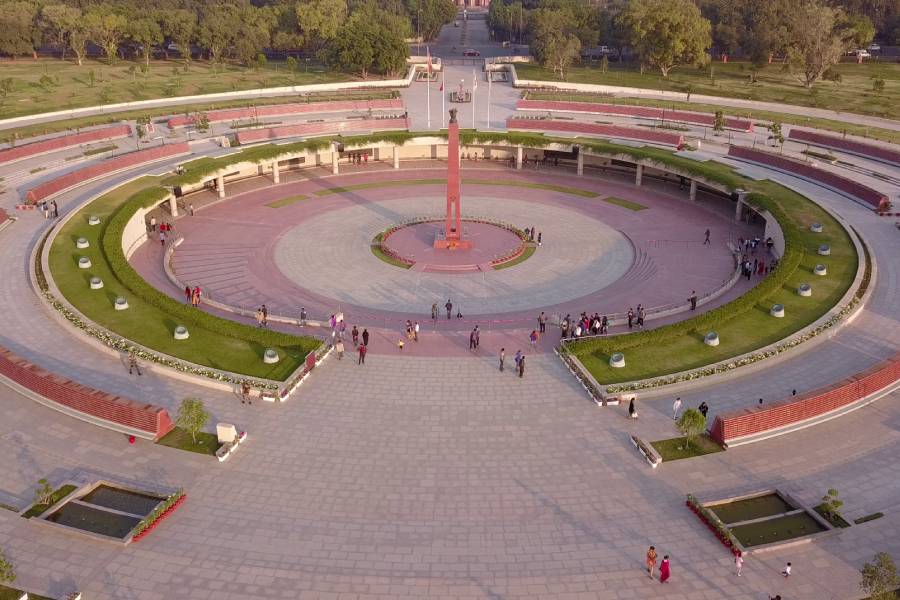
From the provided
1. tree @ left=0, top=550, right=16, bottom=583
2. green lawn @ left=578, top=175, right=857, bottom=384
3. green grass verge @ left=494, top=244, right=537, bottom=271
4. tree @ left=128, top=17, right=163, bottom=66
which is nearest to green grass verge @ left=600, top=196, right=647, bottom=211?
green grass verge @ left=494, top=244, right=537, bottom=271

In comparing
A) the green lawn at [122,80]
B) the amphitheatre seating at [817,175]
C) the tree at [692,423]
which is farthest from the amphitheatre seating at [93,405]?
the green lawn at [122,80]

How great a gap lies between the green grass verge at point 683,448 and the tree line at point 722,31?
84.1 m

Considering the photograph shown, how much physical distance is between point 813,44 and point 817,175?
44.6m

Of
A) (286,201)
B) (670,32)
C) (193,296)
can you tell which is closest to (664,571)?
(193,296)

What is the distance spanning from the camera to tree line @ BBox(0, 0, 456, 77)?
107 meters

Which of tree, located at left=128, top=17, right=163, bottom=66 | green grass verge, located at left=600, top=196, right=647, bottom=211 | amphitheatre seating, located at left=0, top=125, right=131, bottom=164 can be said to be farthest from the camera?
tree, located at left=128, top=17, right=163, bottom=66

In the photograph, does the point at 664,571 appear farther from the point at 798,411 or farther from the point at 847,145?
the point at 847,145

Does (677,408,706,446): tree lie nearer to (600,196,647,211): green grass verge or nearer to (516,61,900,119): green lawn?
(600,196,647,211): green grass verge

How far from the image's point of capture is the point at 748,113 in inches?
3403

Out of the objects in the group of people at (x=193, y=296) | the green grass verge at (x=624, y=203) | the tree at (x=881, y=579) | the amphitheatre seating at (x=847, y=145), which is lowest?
the tree at (x=881, y=579)

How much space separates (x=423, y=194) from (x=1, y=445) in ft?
144

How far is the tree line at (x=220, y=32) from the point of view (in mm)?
106562

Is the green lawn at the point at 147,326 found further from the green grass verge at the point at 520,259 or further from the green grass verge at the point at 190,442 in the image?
the green grass verge at the point at 520,259

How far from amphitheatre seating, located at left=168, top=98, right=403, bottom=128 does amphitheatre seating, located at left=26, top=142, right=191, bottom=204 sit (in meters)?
12.0
